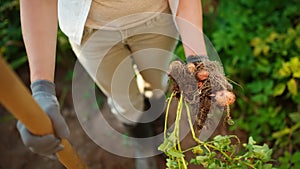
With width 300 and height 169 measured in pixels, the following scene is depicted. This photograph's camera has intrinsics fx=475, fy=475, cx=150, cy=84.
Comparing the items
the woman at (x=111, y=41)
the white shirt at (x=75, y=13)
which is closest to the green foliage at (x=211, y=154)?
the woman at (x=111, y=41)

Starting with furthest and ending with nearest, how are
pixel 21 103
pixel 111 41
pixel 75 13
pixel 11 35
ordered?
pixel 11 35 → pixel 111 41 → pixel 75 13 → pixel 21 103

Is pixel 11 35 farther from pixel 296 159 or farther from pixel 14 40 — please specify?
pixel 296 159

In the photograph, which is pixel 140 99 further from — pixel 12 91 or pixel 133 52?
pixel 12 91

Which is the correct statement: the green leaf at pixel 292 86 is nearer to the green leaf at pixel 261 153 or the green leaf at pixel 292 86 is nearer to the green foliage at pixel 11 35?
the green leaf at pixel 261 153

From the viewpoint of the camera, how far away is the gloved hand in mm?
821

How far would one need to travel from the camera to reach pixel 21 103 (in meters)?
0.71

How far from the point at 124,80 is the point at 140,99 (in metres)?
0.13

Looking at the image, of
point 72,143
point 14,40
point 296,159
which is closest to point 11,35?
point 14,40

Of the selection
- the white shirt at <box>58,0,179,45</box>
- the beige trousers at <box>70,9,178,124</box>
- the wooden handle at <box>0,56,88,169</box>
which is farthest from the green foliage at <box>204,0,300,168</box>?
the wooden handle at <box>0,56,88,169</box>

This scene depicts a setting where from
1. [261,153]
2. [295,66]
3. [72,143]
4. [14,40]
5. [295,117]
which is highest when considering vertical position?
[261,153]

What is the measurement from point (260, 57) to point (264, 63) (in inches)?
1.5

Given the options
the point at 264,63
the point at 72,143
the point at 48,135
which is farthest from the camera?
the point at 72,143

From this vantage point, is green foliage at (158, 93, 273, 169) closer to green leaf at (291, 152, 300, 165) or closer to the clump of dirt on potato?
the clump of dirt on potato

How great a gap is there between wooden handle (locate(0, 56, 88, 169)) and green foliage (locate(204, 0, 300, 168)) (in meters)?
1.11
